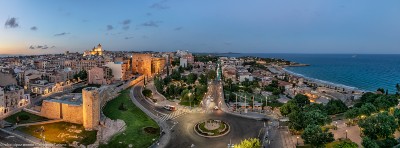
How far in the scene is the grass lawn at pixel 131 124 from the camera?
32.5m

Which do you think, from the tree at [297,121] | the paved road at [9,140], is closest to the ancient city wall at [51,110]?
the paved road at [9,140]

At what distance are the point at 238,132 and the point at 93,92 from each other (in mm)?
17415

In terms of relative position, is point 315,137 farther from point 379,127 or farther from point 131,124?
point 131,124

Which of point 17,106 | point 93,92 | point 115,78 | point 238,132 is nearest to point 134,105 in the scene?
point 93,92

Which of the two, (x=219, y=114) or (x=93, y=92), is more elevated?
(x=93, y=92)

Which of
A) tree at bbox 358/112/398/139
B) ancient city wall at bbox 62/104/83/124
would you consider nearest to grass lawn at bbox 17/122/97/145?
ancient city wall at bbox 62/104/83/124

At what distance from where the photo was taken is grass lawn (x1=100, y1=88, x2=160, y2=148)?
3247 centimetres

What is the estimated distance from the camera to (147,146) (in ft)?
104

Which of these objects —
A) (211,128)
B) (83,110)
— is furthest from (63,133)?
(211,128)

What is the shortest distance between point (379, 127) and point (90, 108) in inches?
1220

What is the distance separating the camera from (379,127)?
30453mm

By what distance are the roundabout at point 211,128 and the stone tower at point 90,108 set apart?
11944 millimetres

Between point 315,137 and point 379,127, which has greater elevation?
point 379,127

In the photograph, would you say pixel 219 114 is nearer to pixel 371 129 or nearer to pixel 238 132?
pixel 238 132
